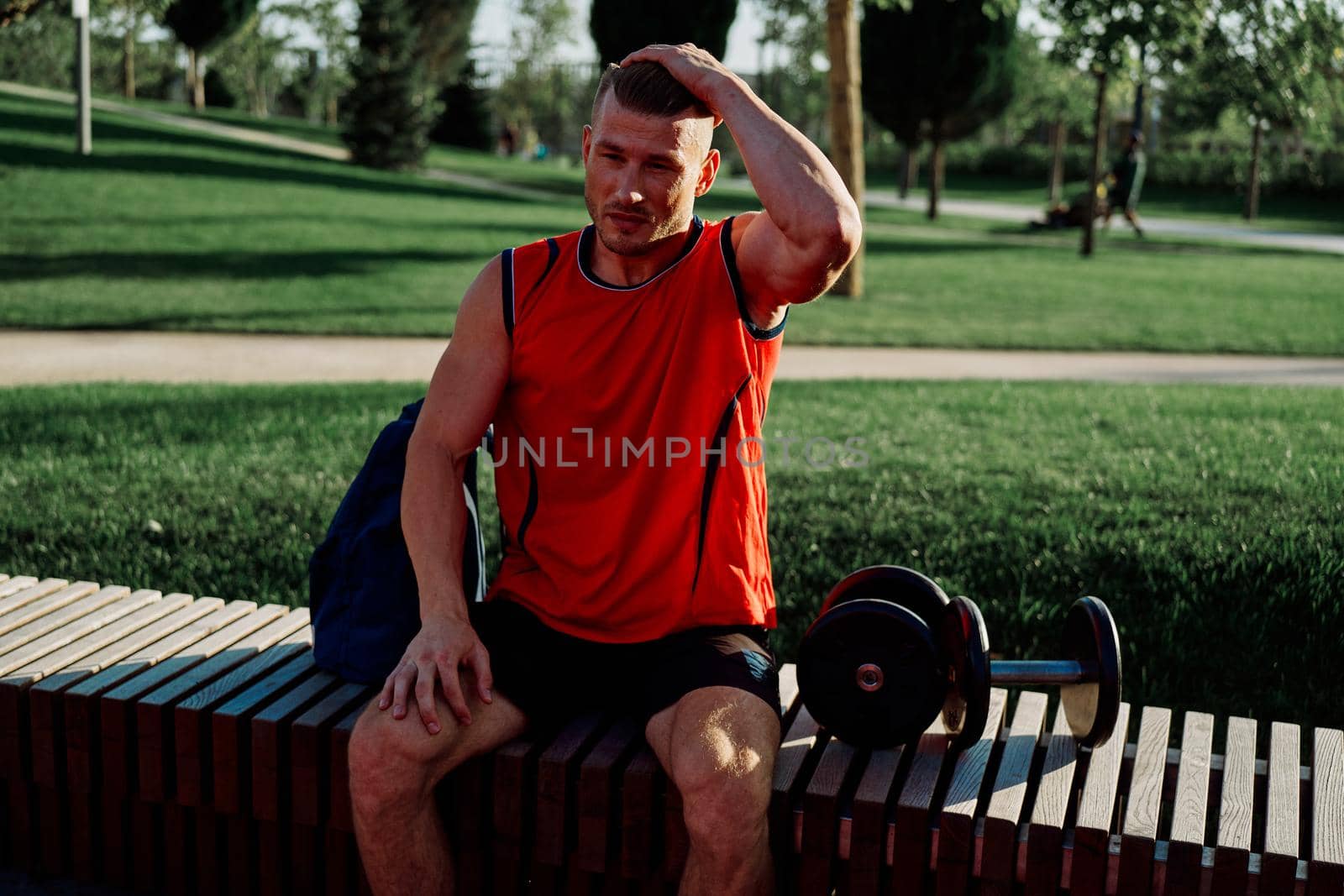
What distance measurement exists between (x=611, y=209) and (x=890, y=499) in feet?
10.0

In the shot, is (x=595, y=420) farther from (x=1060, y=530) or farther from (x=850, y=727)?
(x=1060, y=530)

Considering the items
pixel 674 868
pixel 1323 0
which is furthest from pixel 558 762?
pixel 1323 0

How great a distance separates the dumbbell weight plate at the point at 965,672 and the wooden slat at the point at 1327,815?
641 mm

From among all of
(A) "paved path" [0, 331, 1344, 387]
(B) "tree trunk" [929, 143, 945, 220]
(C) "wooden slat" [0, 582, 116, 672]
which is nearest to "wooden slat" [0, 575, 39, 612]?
(C) "wooden slat" [0, 582, 116, 672]

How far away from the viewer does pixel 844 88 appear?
1368 cm

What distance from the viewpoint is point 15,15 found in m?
9.95

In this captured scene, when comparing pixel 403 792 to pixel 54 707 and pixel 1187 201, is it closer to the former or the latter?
pixel 54 707

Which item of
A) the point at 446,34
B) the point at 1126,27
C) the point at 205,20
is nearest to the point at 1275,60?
the point at 1126,27

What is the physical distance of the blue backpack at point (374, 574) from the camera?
3.12 meters

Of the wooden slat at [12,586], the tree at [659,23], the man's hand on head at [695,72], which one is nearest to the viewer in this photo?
the man's hand on head at [695,72]

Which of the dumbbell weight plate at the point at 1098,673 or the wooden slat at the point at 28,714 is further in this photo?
the wooden slat at the point at 28,714

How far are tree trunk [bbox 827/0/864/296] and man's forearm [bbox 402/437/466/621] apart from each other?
11.0m

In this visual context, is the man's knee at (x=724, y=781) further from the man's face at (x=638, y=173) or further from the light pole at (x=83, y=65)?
the light pole at (x=83, y=65)


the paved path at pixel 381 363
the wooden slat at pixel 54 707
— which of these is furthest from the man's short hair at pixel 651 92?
the paved path at pixel 381 363
